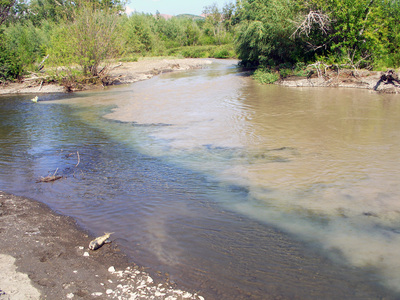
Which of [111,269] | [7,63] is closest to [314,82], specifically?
[111,269]

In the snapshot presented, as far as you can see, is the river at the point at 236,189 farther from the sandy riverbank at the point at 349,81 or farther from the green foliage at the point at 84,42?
the green foliage at the point at 84,42

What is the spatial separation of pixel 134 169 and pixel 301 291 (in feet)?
16.7

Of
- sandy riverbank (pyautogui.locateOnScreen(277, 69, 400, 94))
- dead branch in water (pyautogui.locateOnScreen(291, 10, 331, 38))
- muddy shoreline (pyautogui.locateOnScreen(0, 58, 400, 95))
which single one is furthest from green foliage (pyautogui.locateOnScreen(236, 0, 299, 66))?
sandy riverbank (pyautogui.locateOnScreen(277, 69, 400, 94))

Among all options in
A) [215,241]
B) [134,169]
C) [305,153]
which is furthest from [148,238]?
[305,153]

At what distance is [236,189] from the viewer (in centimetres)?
668

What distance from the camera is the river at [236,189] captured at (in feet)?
13.8

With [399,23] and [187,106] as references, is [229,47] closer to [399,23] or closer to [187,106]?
[399,23]

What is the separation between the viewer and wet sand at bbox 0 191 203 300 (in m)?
3.58

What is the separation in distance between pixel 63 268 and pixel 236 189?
3.59 meters

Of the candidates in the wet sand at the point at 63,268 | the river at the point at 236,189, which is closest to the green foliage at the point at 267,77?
the river at the point at 236,189

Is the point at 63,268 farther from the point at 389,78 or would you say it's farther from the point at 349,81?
the point at 349,81

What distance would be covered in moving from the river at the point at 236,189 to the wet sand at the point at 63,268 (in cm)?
28

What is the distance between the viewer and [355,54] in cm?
2012

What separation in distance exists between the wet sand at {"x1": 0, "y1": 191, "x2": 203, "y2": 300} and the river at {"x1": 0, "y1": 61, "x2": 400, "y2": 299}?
277 millimetres
